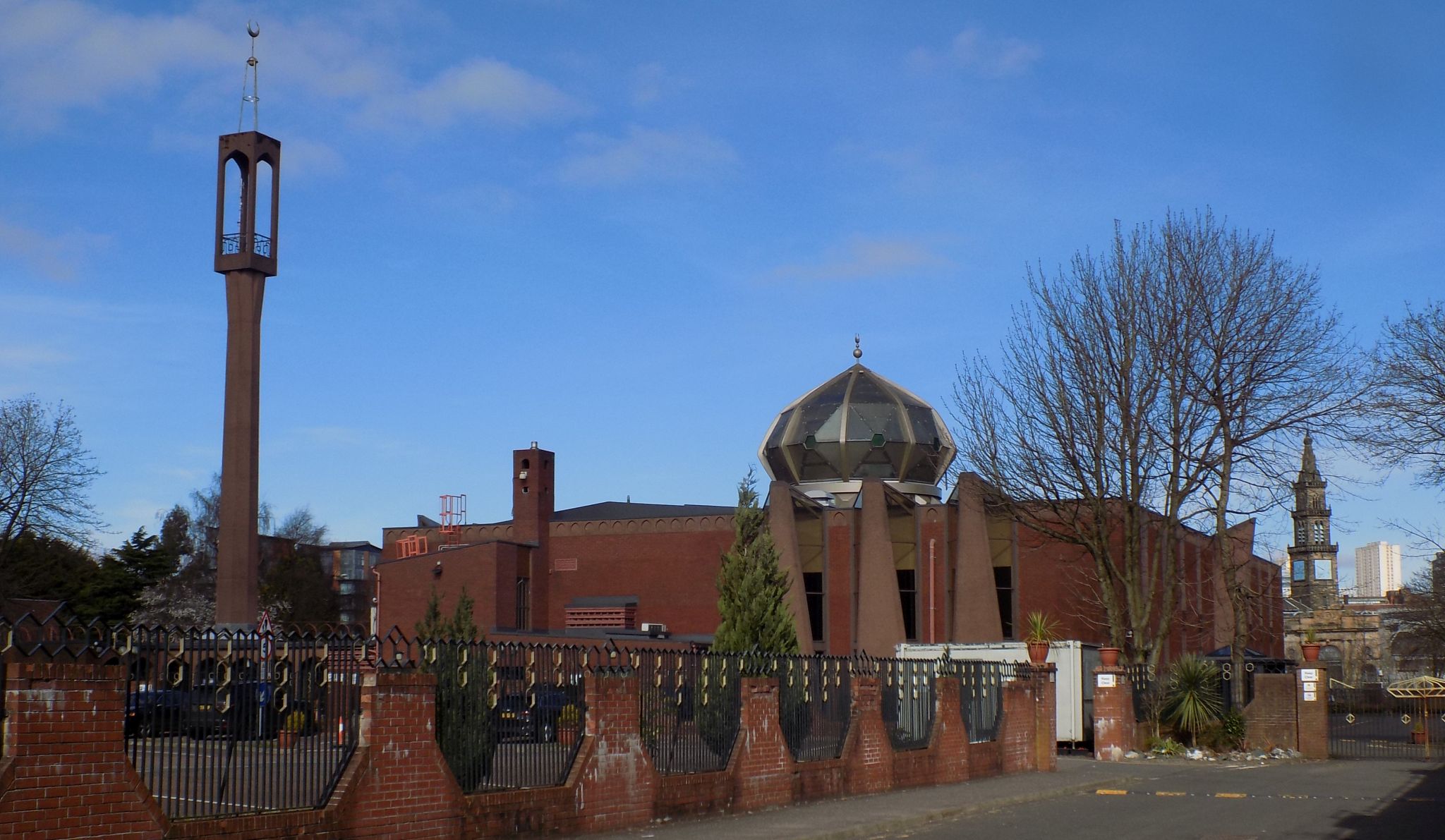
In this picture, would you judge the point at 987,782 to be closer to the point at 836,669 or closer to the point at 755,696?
the point at 836,669

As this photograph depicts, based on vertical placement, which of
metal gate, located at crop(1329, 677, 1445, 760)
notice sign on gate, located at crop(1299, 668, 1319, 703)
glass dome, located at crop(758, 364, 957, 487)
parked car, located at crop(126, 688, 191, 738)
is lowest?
metal gate, located at crop(1329, 677, 1445, 760)

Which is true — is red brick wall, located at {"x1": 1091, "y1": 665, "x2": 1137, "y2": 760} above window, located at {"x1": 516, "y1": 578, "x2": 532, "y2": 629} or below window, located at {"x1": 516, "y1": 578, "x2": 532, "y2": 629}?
below

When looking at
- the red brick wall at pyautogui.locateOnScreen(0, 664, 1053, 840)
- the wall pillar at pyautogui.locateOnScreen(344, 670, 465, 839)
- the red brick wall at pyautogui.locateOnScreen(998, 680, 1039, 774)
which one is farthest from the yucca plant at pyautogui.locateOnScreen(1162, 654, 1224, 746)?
the wall pillar at pyautogui.locateOnScreen(344, 670, 465, 839)

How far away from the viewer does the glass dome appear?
58.3m

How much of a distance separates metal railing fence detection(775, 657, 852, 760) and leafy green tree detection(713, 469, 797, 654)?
1200cm

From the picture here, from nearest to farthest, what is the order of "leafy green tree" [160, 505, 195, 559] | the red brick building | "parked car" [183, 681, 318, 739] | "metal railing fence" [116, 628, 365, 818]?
1. "metal railing fence" [116, 628, 365, 818]
2. "parked car" [183, 681, 318, 739]
3. the red brick building
4. "leafy green tree" [160, 505, 195, 559]

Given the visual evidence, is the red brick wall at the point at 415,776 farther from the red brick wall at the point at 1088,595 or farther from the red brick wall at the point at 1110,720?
the red brick wall at the point at 1088,595

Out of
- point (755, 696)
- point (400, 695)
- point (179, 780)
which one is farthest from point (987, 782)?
point (179, 780)

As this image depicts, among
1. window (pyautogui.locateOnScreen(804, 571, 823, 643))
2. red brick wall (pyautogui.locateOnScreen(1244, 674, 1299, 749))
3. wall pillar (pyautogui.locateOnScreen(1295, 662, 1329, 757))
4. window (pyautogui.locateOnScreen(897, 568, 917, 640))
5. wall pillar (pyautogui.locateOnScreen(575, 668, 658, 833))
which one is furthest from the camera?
window (pyautogui.locateOnScreen(804, 571, 823, 643))

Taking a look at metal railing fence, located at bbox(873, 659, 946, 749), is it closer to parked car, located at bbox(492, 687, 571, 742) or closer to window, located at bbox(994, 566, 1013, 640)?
parked car, located at bbox(492, 687, 571, 742)

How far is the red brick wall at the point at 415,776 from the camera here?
32.3 ft

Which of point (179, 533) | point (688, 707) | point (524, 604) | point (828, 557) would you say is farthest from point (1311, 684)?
point (179, 533)

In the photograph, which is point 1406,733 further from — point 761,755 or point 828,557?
point 761,755

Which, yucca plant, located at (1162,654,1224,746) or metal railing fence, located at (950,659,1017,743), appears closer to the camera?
metal railing fence, located at (950,659,1017,743)
